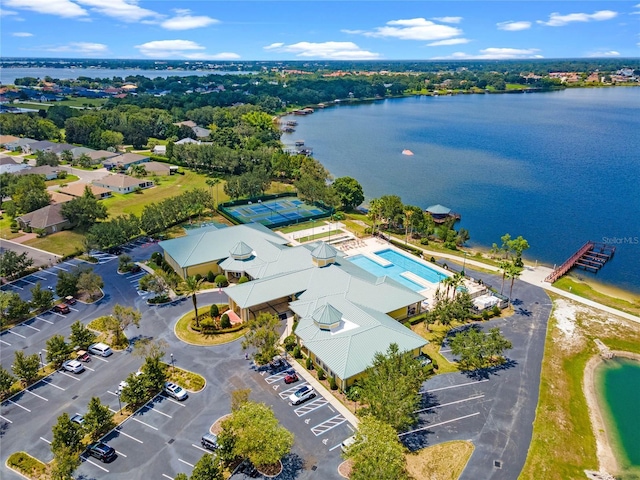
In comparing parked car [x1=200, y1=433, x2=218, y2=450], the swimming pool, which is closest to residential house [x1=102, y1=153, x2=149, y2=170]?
the swimming pool

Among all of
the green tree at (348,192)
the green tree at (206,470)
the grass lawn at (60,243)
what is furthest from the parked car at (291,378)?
the green tree at (348,192)

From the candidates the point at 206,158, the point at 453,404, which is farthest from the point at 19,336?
the point at 206,158

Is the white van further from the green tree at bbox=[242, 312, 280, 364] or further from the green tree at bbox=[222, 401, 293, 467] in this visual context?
the green tree at bbox=[222, 401, 293, 467]

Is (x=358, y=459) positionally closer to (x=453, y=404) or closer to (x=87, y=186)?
(x=453, y=404)

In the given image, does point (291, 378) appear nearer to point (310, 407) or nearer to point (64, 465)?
point (310, 407)

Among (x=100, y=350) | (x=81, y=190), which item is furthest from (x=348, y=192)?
(x=100, y=350)

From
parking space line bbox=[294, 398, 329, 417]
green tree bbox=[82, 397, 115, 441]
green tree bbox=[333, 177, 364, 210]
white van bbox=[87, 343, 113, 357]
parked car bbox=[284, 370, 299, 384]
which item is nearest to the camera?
green tree bbox=[82, 397, 115, 441]

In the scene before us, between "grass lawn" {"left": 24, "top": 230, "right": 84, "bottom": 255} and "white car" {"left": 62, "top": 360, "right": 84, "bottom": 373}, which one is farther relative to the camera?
"grass lawn" {"left": 24, "top": 230, "right": 84, "bottom": 255}
